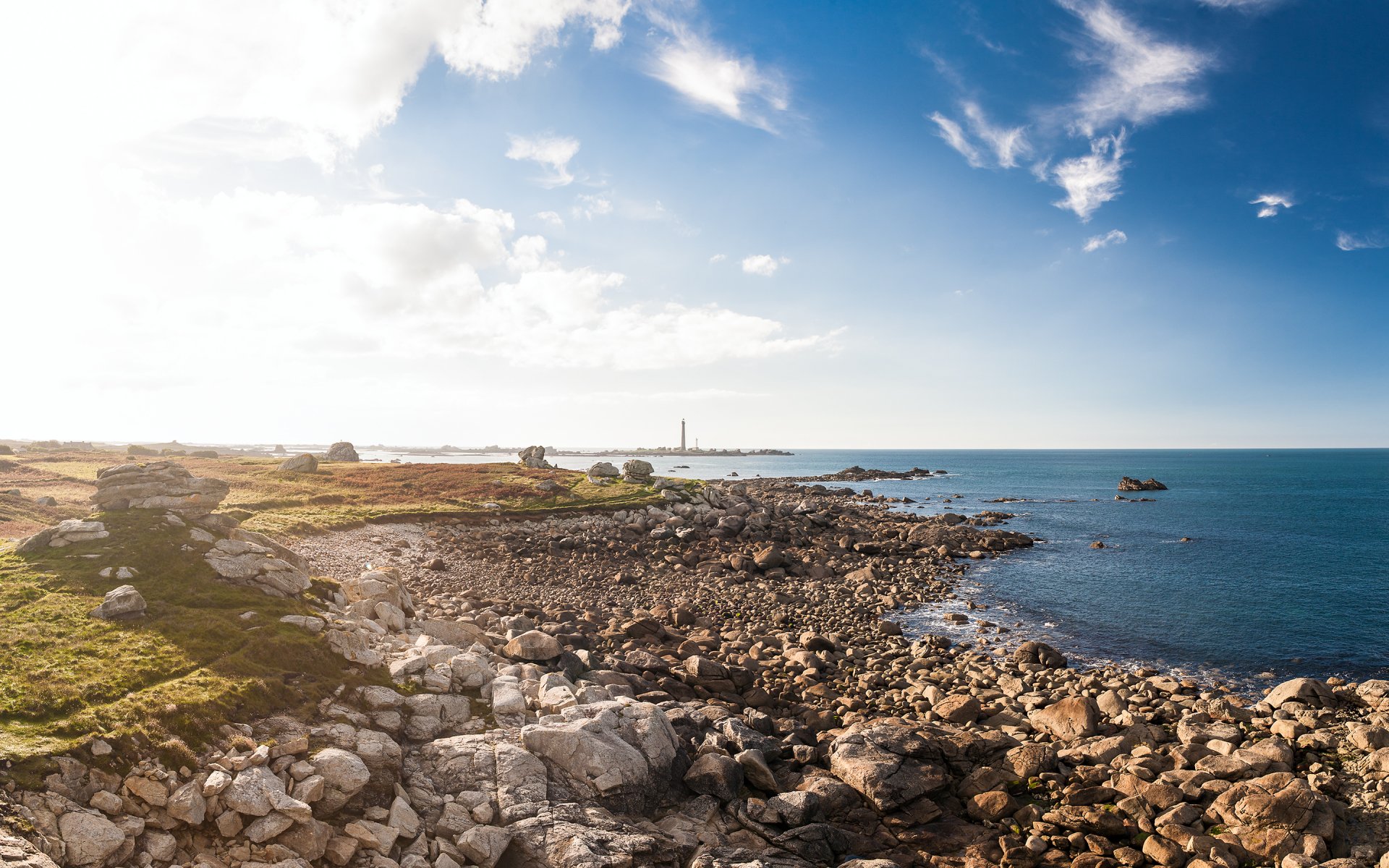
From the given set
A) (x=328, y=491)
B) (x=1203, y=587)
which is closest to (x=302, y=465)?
(x=328, y=491)

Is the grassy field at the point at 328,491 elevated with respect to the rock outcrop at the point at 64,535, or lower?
lower

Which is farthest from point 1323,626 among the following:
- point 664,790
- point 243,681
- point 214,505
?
point 214,505

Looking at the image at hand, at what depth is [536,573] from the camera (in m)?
37.2

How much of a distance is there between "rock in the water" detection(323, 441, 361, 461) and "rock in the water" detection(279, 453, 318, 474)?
89.8ft

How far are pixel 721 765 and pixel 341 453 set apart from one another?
9606 centimetres

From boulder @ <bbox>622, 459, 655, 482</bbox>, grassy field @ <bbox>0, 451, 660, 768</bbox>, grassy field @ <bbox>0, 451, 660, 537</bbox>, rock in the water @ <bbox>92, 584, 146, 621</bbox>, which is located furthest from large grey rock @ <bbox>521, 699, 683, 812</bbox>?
boulder @ <bbox>622, 459, 655, 482</bbox>

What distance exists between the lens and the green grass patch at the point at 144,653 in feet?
34.8

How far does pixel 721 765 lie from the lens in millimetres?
14148

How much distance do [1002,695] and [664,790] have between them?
1448 centimetres

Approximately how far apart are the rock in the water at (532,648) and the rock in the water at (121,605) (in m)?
9.00

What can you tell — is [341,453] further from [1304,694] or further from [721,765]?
[1304,694]

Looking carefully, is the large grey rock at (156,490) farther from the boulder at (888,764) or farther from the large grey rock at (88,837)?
the boulder at (888,764)

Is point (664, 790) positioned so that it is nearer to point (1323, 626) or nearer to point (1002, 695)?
point (1002, 695)

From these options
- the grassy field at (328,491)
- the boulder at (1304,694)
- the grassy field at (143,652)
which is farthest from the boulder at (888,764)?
the grassy field at (328,491)
